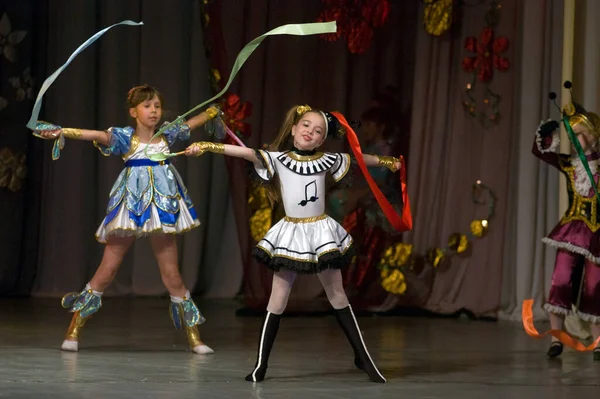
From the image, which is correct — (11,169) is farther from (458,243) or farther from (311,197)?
(311,197)

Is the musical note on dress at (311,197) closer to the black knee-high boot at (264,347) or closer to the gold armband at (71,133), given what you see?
the black knee-high boot at (264,347)

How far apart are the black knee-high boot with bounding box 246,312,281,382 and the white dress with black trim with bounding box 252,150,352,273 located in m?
0.21

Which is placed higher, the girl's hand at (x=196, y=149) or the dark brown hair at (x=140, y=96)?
the dark brown hair at (x=140, y=96)

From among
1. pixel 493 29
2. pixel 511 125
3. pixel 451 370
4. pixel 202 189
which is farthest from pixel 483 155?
pixel 451 370

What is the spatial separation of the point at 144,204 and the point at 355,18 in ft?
7.99

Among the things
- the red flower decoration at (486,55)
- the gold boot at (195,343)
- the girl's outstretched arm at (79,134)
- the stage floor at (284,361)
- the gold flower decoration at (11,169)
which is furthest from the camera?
the gold flower decoration at (11,169)

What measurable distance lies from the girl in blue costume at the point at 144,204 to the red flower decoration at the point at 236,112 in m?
1.67

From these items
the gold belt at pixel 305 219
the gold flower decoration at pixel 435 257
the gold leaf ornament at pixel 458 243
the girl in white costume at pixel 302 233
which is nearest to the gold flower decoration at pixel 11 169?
the gold flower decoration at pixel 435 257

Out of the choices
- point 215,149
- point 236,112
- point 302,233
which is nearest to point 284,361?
point 302,233

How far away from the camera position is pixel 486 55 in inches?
261

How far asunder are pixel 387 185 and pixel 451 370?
94.4 inches

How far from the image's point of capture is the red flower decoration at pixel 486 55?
6590 mm

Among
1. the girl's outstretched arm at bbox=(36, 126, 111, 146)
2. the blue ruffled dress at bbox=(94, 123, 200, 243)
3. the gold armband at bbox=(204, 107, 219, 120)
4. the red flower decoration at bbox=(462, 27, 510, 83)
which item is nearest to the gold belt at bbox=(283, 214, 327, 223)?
the blue ruffled dress at bbox=(94, 123, 200, 243)

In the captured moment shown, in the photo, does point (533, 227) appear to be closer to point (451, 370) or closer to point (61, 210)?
point (451, 370)
